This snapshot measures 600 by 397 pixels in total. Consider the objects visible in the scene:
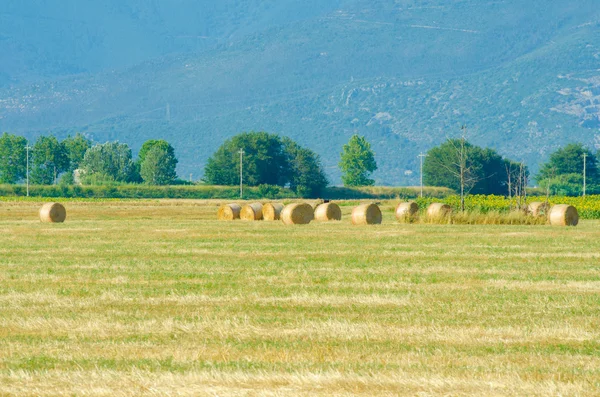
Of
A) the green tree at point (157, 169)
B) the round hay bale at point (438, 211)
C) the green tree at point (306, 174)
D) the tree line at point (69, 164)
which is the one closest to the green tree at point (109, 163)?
the tree line at point (69, 164)

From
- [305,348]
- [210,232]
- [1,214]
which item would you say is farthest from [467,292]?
[1,214]

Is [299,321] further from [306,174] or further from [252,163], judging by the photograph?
[306,174]

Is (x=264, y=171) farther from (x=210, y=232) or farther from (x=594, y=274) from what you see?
(x=594, y=274)

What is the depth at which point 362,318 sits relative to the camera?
631 inches

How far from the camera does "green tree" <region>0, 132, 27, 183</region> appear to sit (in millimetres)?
175500

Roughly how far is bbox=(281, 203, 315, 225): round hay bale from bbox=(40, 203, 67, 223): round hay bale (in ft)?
37.6

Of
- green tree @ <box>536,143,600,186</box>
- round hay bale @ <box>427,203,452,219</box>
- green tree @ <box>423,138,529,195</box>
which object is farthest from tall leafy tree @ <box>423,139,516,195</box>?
round hay bale @ <box>427,203,452,219</box>

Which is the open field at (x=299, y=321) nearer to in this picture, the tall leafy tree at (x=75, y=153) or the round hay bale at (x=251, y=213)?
the round hay bale at (x=251, y=213)

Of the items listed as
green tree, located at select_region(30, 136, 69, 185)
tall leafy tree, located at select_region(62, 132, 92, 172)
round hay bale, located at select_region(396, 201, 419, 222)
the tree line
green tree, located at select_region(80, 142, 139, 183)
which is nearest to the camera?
round hay bale, located at select_region(396, 201, 419, 222)

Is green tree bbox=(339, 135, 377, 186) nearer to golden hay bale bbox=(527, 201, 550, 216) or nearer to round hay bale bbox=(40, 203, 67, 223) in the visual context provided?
golden hay bale bbox=(527, 201, 550, 216)

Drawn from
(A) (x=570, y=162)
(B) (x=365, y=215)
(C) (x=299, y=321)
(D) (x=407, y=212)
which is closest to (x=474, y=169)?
(A) (x=570, y=162)

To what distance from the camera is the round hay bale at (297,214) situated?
47469mm

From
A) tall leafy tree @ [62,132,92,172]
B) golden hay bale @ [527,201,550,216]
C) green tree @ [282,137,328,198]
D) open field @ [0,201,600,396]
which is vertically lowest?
open field @ [0,201,600,396]

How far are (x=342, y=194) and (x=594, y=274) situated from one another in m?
125
